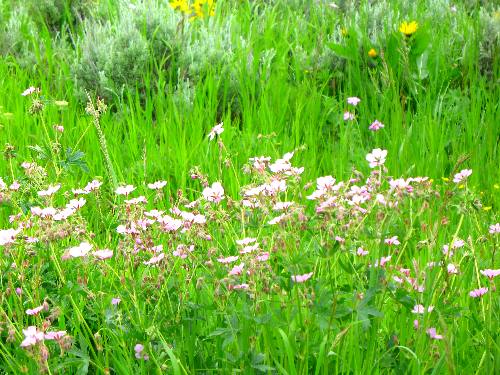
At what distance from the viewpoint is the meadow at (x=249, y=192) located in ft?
6.52

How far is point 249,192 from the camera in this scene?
212 cm

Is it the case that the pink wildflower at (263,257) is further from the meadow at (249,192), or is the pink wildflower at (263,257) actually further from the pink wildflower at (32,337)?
the pink wildflower at (32,337)

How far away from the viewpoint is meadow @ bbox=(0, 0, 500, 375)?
199 centimetres

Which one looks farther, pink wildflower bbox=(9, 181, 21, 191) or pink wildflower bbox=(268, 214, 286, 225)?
pink wildflower bbox=(9, 181, 21, 191)

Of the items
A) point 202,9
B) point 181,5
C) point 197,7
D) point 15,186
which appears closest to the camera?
point 15,186

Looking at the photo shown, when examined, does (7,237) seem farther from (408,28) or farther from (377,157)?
(408,28)

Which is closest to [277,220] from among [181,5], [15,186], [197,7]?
[15,186]

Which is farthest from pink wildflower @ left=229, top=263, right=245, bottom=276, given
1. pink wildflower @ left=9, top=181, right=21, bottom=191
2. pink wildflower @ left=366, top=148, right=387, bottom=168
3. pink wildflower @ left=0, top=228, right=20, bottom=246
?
pink wildflower @ left=9, top=181, right=21, bottom=191

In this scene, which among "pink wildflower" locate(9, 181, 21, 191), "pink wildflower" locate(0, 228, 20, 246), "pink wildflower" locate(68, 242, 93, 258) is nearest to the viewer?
"pink wildflower" locate(68, 242, 93, 258)

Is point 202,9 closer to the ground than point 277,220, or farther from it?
closer to the ground

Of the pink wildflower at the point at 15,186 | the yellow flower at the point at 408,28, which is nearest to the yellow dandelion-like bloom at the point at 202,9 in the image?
the yellow flower at the point at 408,28

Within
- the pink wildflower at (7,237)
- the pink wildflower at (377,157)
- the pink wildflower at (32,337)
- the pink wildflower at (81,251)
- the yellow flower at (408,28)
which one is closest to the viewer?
the pink wildflower at (32,337)

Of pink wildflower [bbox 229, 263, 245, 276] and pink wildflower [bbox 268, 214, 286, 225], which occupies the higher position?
pink wildflower [bbox 268, 214, 286, 225]

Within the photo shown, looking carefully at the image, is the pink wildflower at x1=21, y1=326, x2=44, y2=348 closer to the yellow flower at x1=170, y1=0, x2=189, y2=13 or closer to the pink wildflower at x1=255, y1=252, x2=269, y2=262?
the pink wildflower at x1=255, y1=252, x2=269, y2=262
